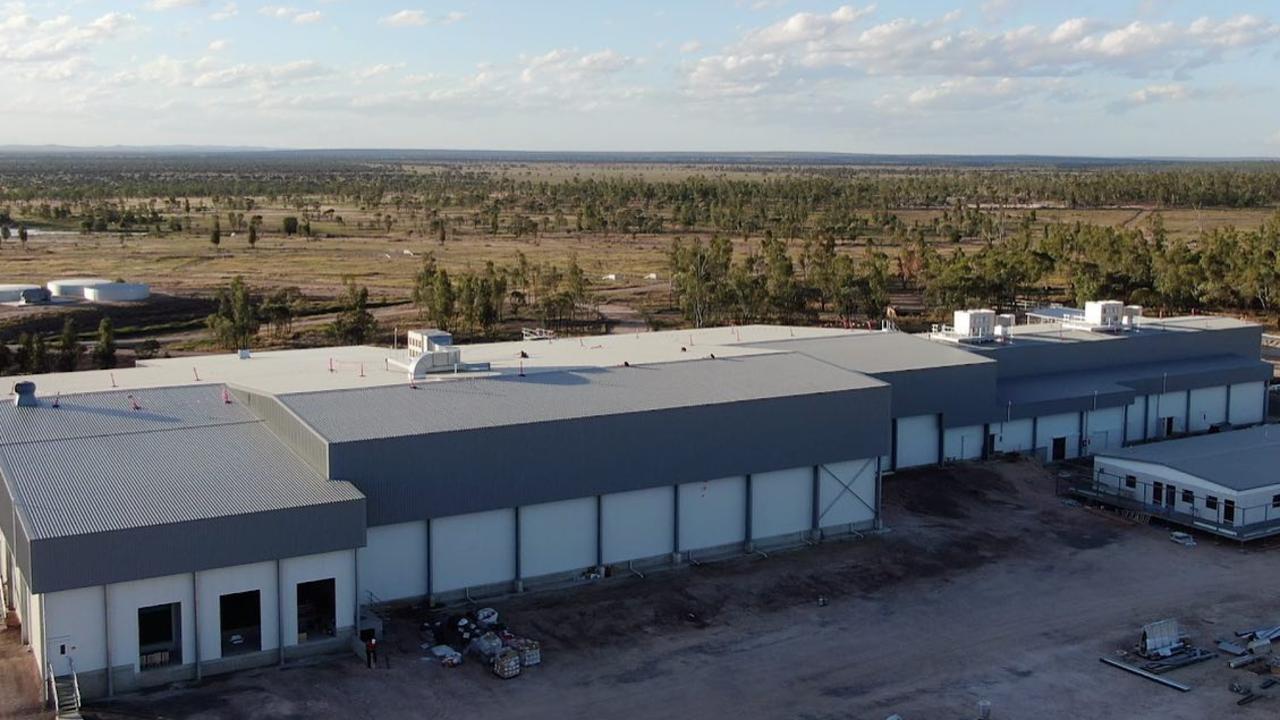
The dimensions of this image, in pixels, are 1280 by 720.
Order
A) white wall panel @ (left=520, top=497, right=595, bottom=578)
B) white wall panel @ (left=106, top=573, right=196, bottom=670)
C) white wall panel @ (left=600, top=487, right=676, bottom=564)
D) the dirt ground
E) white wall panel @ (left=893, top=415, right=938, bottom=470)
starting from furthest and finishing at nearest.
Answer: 1. white wall panel @ (left=893, top=415, right=938, bottom=470)
2. white wall panel @ (left=600, top=487, right=676, bottom=564)
3. white wall panel @ (left=520, top=497, right=595, bottom=578)
4. the dirt ground
5. white wall panel @ (left=106, top=573, right=196, bottom=670)

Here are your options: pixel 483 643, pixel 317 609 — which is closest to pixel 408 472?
pixel 317 609

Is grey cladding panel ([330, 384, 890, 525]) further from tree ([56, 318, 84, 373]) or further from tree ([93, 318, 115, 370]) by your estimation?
tree ([56, 318, 84, 373])

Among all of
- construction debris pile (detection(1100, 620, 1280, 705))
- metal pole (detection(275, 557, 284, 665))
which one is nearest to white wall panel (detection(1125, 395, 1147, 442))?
construction debris pile (detection(1100, 620, 1280, 705))

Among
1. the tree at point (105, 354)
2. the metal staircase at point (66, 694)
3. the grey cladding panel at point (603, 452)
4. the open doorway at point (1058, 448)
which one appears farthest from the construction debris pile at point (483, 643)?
the tree at point (105, 354)

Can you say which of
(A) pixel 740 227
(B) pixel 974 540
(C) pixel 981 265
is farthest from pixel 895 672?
(A) pixel 740 227

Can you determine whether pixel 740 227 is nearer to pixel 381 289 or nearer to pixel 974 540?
pixel 381 289

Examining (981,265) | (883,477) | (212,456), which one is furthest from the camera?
(981,265)
